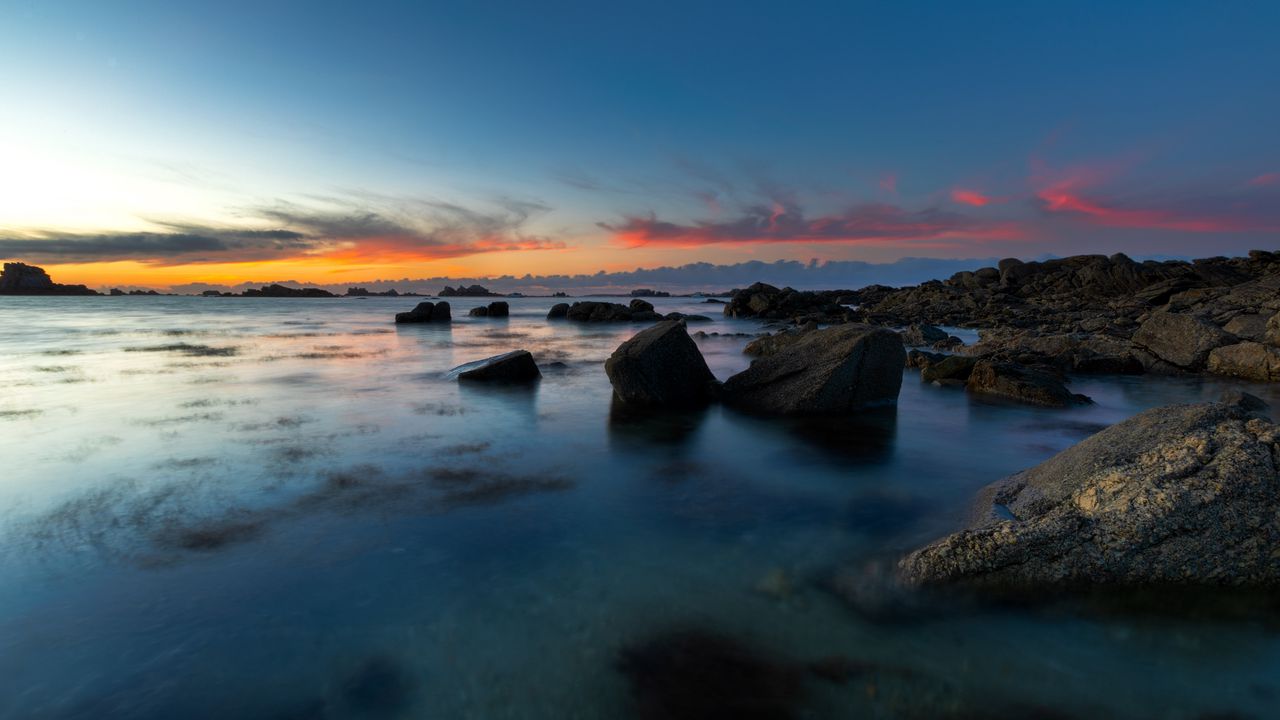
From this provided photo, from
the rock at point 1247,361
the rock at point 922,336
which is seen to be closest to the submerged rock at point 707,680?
the rock at point 1247,361

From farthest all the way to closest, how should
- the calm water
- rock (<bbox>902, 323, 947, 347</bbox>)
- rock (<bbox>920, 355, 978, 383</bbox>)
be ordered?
1. rock (<bbox>902, 323, 947, 347</bbox>)
2. rock (<bbox>920, 355, 978, 383</bbox>)
3. the calm water

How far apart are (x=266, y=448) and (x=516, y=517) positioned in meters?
4.82

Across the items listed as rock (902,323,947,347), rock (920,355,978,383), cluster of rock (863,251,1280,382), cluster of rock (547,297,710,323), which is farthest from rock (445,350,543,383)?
cluster of rock (547,297,710,323)

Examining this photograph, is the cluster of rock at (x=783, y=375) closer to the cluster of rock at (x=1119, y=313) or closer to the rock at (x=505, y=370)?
the rock at (x=505, y=370)

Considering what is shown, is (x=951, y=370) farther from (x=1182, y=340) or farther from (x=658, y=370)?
(x=658, y=370)

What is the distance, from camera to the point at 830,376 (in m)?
10.6

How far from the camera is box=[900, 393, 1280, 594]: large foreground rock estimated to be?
4.30m

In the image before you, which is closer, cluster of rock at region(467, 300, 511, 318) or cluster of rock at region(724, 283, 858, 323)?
cluster of rock at region(724, 283, 858, 323)

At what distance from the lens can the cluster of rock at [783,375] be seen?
1075 cm

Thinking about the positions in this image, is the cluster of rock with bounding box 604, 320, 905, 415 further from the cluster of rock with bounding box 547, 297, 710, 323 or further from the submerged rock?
the cluster of rock with bounding box 547, 297, 710, 323

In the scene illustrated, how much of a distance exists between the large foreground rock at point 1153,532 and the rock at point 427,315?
38808mm

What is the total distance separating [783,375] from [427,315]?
3332cm

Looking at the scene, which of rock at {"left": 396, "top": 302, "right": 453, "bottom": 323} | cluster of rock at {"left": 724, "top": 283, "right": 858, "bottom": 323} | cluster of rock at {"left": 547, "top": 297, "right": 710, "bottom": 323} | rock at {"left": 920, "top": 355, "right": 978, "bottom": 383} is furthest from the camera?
cluster of rock at {"left": 724, "top": 283, "right": 858, "bottom": 323}

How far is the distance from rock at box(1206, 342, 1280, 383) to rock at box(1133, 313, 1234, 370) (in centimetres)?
24
